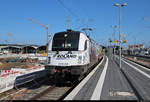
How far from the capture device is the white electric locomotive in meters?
9.55

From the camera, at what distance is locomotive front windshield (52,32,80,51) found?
33.7ft

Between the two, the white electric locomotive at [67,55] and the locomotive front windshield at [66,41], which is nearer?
the white electric locomotive at [67,55]

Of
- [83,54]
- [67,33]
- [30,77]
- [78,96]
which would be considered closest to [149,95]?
[78,96]

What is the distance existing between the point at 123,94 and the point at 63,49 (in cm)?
445

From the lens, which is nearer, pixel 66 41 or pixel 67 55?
pixel 67 55

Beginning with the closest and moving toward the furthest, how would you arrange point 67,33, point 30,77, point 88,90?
1. point 88,90
2. point 67,33
3. point 30,77

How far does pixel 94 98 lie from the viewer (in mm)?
6848

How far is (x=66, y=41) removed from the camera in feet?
34.4

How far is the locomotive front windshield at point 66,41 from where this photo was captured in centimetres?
1027

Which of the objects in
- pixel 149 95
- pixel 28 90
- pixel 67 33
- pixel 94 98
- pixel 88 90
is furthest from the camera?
pixel 67 33

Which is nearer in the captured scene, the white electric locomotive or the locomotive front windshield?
the white electric locomotive

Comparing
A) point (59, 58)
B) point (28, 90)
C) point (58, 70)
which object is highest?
point (59, 58)

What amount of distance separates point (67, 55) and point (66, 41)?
1015mm

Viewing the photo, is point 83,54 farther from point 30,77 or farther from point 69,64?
point 30,77
